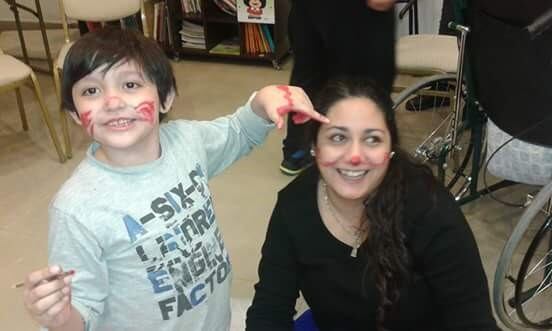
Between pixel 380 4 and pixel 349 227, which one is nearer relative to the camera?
pixel 349 227

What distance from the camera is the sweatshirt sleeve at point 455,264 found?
1.21 meters

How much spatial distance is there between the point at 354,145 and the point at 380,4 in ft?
2.28

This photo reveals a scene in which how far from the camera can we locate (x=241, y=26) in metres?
3.63

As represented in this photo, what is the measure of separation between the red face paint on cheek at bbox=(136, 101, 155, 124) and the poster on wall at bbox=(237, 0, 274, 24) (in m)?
2.39

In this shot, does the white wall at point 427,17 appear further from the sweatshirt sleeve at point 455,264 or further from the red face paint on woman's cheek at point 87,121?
the red face paint on woman's cheek at point 87,121

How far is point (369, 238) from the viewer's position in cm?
125

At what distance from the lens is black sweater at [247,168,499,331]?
48.1 inches

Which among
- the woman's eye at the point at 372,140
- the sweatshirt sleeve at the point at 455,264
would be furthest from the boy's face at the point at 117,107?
the sweatshirt sleeve at the point at 455,264

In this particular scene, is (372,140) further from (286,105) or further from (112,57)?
(112,57)

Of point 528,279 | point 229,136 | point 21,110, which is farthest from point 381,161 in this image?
point 21,110

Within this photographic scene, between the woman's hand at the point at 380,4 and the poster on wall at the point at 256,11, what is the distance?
5.66 feet

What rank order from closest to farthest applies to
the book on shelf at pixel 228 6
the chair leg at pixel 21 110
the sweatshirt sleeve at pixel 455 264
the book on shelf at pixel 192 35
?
1. the sweatshirt sleeve at pixel 455 264
2. the chair leg at pixel 21 110
3. the book on shelf at pixel 228 6
4. the book on shelf at pixel 192 35

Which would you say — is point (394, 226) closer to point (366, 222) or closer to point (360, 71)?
point (366, 222)

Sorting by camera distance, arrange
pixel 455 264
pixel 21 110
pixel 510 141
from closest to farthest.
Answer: pixel 455 264 → pixel 510 141 → pixel 21 110
